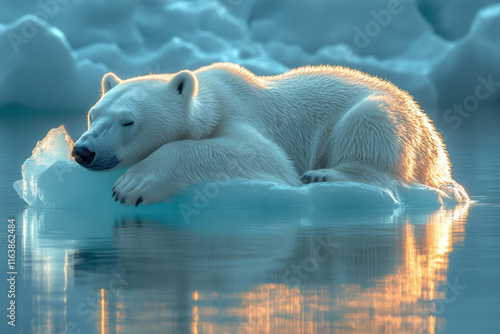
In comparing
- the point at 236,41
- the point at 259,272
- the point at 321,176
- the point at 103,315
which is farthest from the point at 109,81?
the point at 236,41

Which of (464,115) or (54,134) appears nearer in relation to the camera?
(54,134)

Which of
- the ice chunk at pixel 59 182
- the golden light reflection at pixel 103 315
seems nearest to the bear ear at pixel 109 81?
the ice chunk at pixel 59 182

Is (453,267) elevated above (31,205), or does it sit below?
below

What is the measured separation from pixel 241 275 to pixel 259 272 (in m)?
0.10

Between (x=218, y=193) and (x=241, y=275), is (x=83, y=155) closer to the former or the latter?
(x=218, y=193)

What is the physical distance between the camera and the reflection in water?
2779 millimetres

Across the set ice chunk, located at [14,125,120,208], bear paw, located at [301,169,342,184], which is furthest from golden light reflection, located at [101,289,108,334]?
bear paw, located at [301,169,342,184]

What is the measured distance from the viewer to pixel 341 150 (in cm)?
642

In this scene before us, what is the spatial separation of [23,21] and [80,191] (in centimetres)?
1511

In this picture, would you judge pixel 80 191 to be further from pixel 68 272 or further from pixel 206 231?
pixel 68 272

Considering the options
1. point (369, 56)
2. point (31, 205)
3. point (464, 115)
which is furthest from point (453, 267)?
point (464, 115)

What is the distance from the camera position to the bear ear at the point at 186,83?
6242mm

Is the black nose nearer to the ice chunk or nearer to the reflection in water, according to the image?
the ice chunk

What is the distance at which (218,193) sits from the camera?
5.86 metres
